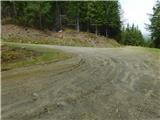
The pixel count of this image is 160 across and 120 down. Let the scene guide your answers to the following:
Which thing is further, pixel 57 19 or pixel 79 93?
pixel 57 19

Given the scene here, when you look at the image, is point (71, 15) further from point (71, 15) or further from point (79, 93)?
point (79, 93)

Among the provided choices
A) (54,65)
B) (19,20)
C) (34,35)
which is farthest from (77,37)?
(54,65)

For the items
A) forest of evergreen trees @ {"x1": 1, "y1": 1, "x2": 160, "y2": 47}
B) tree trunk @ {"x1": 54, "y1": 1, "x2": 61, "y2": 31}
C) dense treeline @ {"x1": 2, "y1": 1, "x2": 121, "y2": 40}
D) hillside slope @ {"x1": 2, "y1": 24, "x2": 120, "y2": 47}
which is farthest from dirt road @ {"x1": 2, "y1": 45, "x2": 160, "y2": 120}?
tree trunk @ {"x1": 54, "y1": 1, "x2": 61, "y2": 31}

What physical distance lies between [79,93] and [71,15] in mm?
41254

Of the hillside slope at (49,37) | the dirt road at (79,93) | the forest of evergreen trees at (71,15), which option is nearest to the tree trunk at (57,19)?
the forest of evergreen trees at (71,15)

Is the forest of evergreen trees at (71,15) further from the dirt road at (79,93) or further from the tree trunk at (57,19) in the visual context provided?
the dirt road at (79,93)

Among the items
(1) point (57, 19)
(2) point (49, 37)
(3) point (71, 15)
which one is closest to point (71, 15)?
(3) point (71, 15)

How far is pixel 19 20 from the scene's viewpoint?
4366 centimetres

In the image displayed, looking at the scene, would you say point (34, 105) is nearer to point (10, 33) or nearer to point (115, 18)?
point (10, 33)

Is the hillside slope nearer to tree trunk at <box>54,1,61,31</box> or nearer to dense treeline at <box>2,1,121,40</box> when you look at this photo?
tree trunk at <box>54,1,61,31</box>

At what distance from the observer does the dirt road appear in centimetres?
719

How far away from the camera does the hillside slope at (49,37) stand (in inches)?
1427

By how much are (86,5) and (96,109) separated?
4281 centimetres

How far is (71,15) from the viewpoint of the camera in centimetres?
4934
